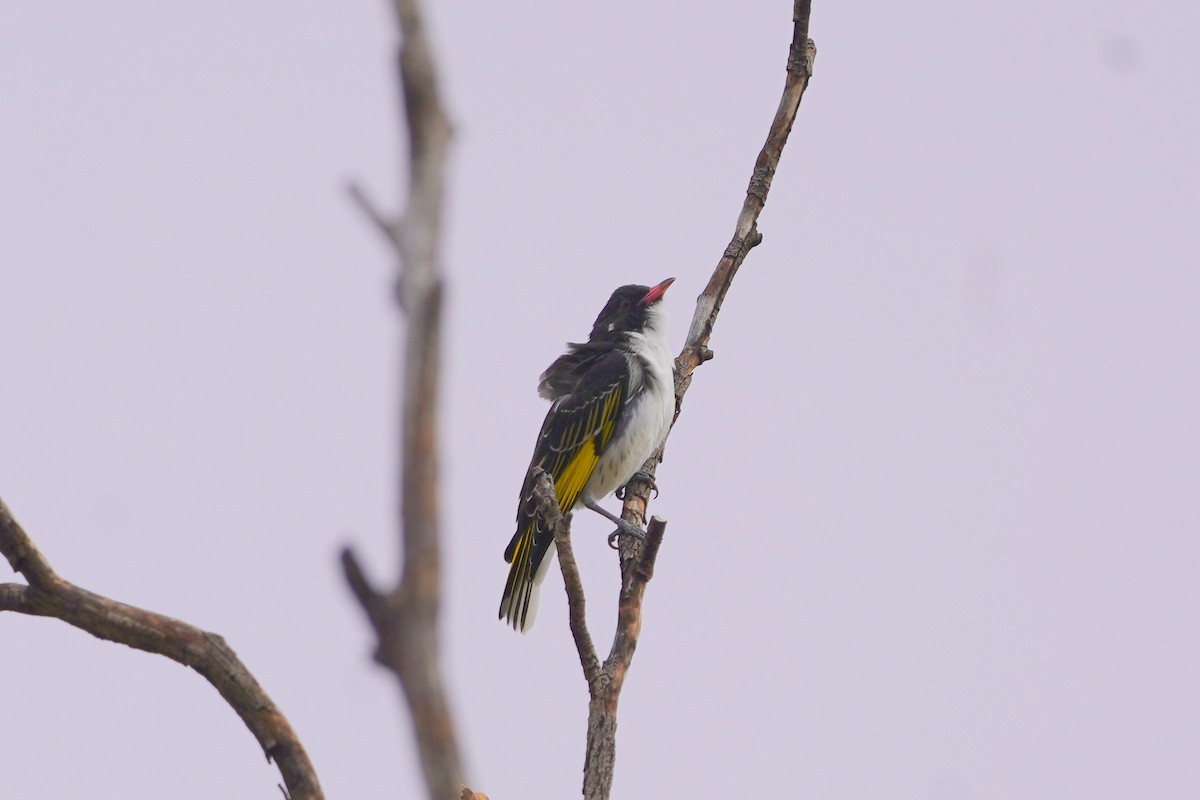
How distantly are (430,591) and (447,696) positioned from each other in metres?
0.09

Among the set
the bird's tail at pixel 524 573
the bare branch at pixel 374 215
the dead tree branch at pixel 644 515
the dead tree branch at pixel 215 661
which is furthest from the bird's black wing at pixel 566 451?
the bare branch at pixel 374 215

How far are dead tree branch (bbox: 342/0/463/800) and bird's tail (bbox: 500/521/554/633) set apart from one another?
5464 millimetres

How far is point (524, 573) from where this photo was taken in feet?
21.3

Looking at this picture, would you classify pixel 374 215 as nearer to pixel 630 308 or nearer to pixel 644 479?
pixel 644 479

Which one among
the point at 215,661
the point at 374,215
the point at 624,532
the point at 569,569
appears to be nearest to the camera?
the point at 374,215

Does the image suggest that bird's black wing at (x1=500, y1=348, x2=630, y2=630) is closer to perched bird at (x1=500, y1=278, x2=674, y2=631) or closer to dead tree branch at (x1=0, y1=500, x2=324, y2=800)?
perched bird at (x1=500, y1=278, x2=674, y2=631)

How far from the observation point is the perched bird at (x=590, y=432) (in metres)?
6.52

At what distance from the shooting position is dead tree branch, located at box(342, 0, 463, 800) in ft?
3.03

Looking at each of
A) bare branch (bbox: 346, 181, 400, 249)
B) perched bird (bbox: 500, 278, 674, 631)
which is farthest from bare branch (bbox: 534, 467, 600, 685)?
bare branch (bbox: 346, 181, 400, 249)

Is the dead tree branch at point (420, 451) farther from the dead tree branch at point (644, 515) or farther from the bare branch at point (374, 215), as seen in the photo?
the dead tree branch at point (644, 515)

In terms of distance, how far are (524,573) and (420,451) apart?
18.5 ft

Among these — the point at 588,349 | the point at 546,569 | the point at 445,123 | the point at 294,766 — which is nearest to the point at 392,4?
the point at 445,123

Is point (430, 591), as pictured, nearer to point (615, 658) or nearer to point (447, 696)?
point (447, 696)

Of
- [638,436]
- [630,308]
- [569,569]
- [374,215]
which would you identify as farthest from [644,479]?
[374,215]
